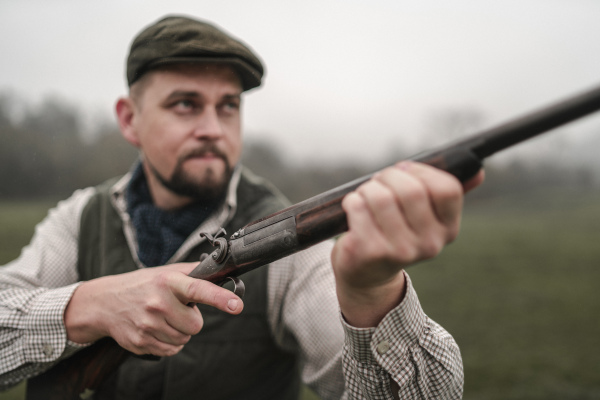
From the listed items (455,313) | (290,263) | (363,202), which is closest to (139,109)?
(290,263)

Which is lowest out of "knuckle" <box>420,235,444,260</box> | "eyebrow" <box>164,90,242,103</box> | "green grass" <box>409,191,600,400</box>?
"green grass" <box>409,191,600,400</box>

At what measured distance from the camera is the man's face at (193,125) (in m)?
2.28

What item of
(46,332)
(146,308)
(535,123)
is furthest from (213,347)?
(535,123)

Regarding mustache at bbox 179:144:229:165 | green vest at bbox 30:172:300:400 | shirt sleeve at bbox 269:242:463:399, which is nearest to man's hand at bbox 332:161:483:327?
shirt sleeve at bbox 269:242:463:399

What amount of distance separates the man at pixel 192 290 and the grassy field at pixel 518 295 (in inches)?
45.7

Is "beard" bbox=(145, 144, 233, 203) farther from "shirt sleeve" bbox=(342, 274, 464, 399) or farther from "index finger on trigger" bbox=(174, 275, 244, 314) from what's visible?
"shirt sleeve" bbox=(342, 274, 464, 399)

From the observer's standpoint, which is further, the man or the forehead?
the forehead

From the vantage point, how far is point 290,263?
2.29m

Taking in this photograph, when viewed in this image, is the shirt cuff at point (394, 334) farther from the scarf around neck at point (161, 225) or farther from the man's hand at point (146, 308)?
the scarf around neck at point (161, 225)

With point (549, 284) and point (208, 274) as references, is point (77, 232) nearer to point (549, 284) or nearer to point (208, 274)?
point (208, 274)

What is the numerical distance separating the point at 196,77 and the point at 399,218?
1527mm

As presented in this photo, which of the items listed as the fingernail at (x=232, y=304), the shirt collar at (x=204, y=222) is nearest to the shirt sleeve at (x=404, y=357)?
the fingernail at (x=232, y=304)

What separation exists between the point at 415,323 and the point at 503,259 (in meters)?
15.5

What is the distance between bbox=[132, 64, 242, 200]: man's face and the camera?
2.28m
